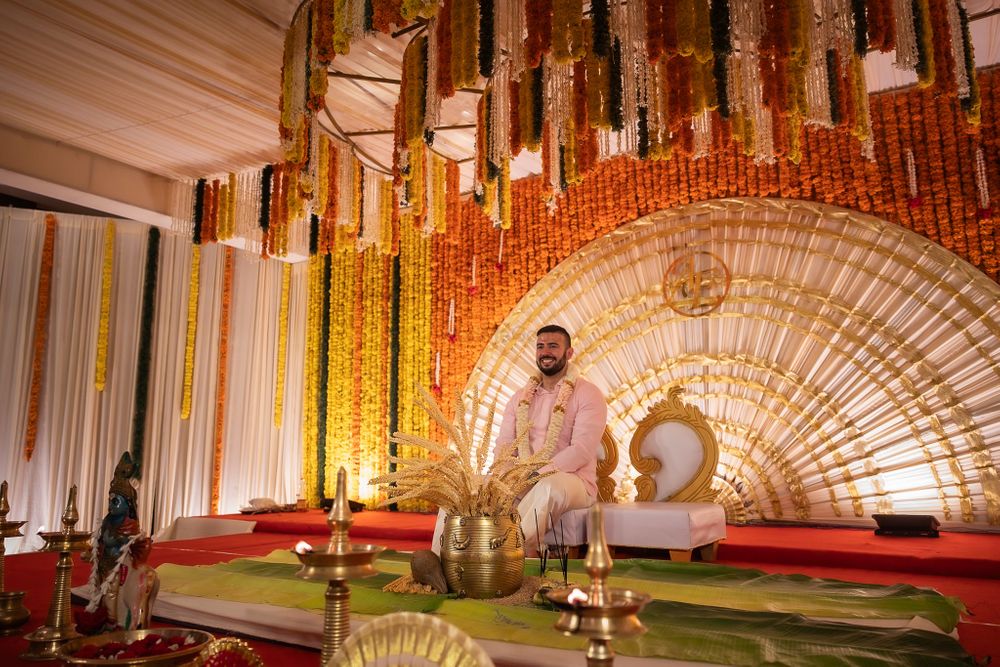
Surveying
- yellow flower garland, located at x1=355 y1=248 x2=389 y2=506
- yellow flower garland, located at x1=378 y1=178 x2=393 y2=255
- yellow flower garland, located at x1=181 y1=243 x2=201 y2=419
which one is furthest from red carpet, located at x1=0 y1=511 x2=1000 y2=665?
yellow flower garland, located at x1=181 y1=243 x2=201 y2=419

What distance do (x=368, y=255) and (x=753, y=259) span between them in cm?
365

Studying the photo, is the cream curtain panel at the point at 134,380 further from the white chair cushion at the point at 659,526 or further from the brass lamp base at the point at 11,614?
the white chair cushion at the point at 659,526

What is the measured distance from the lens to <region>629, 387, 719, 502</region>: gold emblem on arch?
12.6ft

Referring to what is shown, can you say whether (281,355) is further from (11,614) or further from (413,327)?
(11,614)

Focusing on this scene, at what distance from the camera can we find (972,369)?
4219 mm

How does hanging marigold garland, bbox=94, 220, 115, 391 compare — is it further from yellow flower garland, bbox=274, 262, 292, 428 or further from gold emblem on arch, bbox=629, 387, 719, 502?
gold emblem on arch, bbox=629, 387, 719, 502

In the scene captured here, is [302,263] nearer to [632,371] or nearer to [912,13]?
[632,371]

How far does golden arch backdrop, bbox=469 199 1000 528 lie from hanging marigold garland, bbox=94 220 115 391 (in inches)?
155

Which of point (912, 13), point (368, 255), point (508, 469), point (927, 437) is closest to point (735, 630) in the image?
point (508, 469)

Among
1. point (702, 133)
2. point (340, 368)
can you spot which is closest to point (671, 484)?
point (702, 133)

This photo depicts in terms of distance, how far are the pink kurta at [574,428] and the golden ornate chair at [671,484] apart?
0.77ft

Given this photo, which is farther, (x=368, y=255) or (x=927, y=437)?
(x=368, y=255)

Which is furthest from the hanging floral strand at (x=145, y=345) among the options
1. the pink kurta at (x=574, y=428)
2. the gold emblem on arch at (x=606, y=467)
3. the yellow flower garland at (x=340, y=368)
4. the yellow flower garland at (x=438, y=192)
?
the gold emblem on arch at (x=606, y=467)

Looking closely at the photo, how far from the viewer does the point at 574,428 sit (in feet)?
11.6
